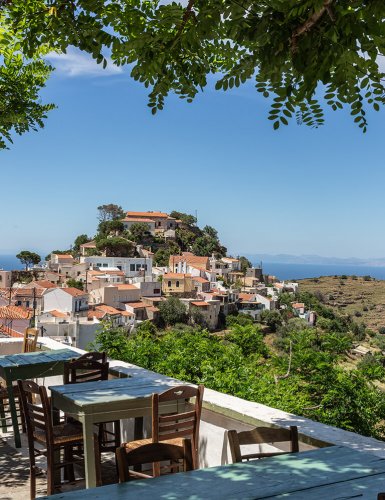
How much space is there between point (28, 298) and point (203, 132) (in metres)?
28.1

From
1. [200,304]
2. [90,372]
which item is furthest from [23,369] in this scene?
[200,304]

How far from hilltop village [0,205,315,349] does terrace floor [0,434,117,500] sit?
44220mm

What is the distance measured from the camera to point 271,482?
2.16 m

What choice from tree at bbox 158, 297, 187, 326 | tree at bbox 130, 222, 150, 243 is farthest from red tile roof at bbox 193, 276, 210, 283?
tree at bbox 130, 222, 150, 243

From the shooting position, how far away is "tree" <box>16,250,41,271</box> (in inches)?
3433

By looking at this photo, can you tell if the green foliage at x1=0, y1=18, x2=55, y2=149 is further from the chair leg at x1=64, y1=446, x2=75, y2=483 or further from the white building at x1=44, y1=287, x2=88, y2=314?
the white building at x1=44, y1=287, x2=88, y2=314

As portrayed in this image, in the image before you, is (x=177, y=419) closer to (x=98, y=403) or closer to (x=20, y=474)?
(x=98, y=403)

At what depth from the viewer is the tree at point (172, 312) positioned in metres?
71.0

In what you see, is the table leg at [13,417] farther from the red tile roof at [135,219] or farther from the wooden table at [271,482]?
the red tile roof at [135,219]

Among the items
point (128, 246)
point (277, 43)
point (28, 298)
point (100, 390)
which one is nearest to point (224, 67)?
point (277, 43)

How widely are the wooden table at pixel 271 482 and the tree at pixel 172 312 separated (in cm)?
6882

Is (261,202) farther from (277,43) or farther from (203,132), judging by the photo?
(277,43)

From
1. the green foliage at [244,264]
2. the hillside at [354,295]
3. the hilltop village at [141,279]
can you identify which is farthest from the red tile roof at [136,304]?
the green foliage at [244,264]

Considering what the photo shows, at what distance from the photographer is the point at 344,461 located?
8.07 feet
